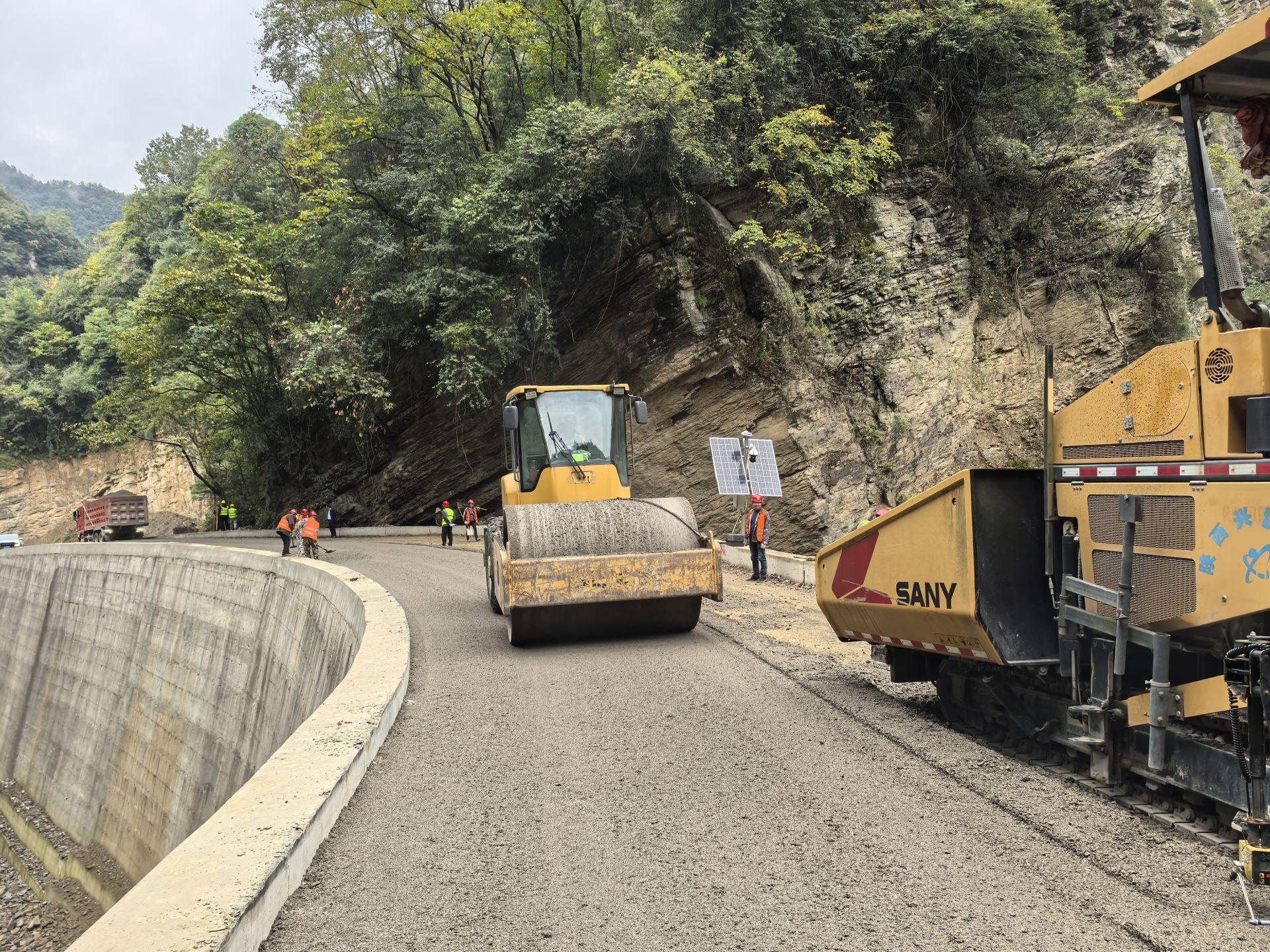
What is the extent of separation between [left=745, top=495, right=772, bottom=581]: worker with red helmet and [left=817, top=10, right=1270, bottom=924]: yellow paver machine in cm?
946

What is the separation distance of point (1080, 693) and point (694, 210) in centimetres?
2302

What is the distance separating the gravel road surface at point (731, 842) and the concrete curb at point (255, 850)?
16cm

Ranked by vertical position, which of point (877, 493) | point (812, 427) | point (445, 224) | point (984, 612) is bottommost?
point (984, 612)

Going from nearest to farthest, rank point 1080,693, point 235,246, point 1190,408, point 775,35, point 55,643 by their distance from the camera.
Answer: point 1190,408
point 1080,693
point 775,35
point 55,643
point 235,246

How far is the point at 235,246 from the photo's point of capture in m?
32.7

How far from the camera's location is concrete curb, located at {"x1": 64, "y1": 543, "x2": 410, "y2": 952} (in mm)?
3357

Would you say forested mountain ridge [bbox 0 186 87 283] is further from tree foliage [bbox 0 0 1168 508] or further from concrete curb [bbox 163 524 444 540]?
tree foliage [bbox 0 0 1168 508]

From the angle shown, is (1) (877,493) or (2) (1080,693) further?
(1) (877,493)

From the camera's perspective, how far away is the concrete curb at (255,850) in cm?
336

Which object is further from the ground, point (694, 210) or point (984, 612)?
point (694, 210)

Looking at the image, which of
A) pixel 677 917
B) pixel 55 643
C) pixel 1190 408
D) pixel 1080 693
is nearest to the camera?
pixel 677 917

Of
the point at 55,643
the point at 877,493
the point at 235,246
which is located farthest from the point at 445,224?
the point at 55,643

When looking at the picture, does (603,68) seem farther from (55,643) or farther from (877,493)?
(55,643)

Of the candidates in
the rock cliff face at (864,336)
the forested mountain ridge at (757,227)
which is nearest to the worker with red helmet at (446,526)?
the forested mountain ridge at (757,227)
